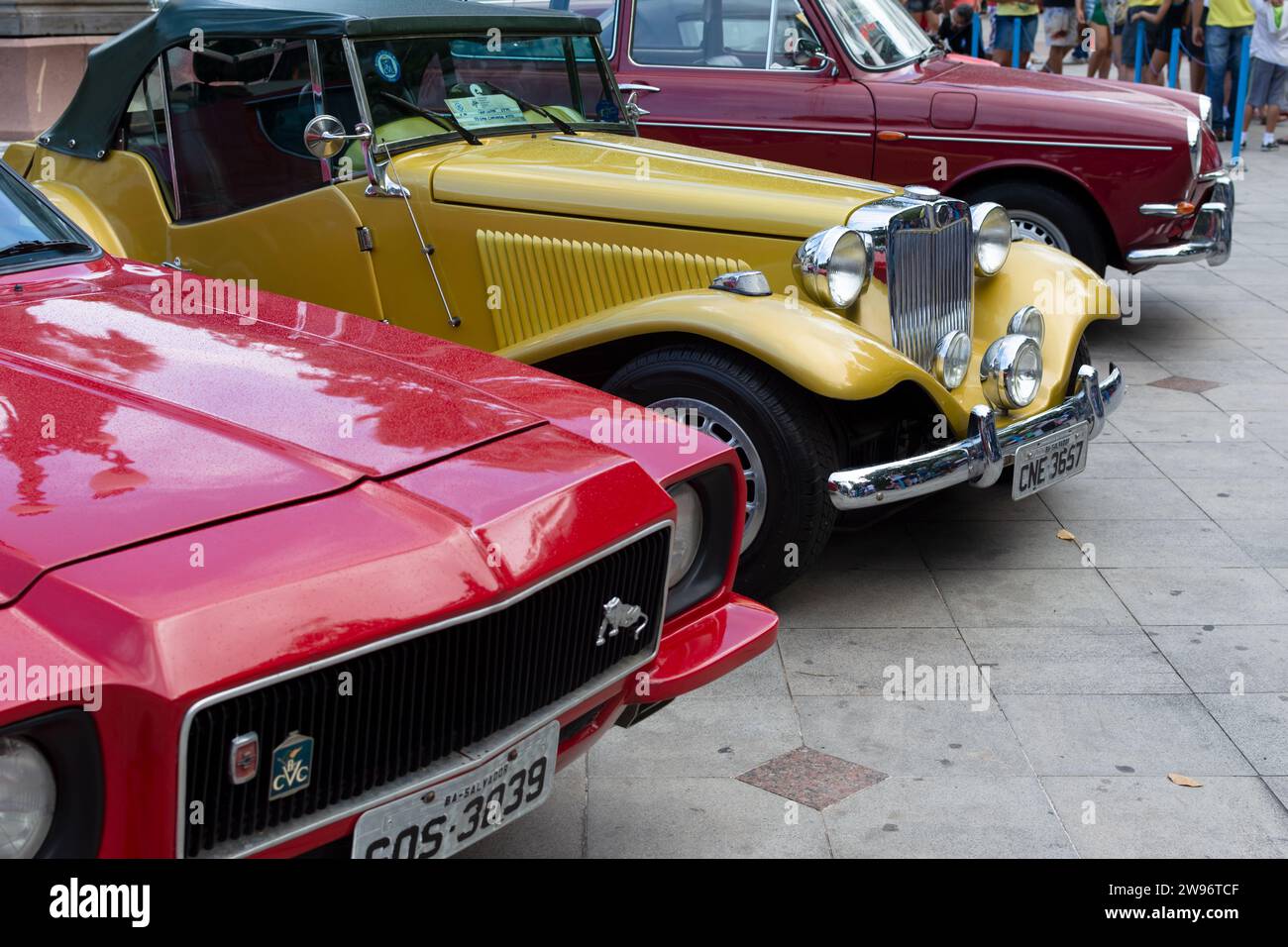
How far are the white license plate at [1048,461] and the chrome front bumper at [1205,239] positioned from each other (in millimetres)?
3255

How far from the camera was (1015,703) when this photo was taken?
13.2ft

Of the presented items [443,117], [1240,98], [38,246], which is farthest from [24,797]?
[1240,98]

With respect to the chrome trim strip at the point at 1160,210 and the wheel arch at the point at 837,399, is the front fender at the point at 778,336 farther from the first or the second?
the chrome trim strip at the point at 1160,210

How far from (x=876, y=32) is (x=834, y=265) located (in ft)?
13.1

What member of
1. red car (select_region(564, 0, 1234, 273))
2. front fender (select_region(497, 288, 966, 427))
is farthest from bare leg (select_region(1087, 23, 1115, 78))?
front fender (select_region(497, 288, 966, 427))

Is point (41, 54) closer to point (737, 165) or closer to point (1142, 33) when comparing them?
point (737, 165)

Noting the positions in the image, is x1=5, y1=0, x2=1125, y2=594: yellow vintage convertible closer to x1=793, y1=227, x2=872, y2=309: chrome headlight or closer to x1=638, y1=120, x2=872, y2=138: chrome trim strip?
x1=793, y1=227, x2=872, y2=309: chrome headlight

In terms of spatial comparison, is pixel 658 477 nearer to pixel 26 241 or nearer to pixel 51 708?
pixel 51 708

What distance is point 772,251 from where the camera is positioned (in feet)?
15.5

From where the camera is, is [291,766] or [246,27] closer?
[291,766]

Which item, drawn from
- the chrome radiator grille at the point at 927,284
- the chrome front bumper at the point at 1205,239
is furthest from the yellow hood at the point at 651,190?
the chrome front bumper at the point at 1205,239

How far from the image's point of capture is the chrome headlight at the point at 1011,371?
4.87 m

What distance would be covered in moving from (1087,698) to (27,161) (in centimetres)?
481

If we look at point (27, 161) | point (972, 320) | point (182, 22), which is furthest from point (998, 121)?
point (27, 161)
